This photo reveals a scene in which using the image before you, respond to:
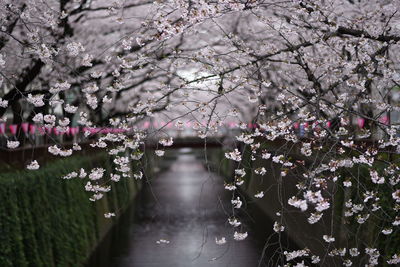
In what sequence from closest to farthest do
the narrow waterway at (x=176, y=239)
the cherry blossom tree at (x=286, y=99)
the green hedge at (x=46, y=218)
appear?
the cherry blossom tree at (x=286, y=99), the green hedge at (x=46, y=218), the narrow waterway at (x=176, y=239)

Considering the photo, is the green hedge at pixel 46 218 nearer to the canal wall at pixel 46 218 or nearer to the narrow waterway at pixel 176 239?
the canal wall at pixel 46 218

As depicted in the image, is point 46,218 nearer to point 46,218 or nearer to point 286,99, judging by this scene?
point 46,218

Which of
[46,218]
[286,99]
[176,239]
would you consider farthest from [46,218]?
[176,239]

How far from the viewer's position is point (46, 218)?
9.64 metres

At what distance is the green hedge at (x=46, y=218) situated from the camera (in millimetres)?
7988

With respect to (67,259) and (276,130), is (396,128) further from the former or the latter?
(67,259)

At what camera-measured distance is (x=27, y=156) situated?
433 inches

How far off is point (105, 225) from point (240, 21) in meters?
7.51

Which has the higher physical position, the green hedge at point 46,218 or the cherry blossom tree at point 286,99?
the cherry blossom tree at point 286,99

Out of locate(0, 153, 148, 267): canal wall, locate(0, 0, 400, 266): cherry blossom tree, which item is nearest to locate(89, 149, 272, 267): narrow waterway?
locate(0, 153, 148, 267): canal wall

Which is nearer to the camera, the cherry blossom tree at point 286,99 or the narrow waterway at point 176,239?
the cherry blossom tree at point 286,99

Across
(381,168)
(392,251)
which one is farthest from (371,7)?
(392,251)

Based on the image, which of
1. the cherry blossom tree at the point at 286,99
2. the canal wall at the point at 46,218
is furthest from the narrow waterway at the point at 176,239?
the cherry blossom tree at the point at 286,99

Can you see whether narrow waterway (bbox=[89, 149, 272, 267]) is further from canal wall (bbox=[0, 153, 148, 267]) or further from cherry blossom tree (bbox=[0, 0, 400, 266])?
cherry blossom tree (bbox=[0, 0, 400, 266])
